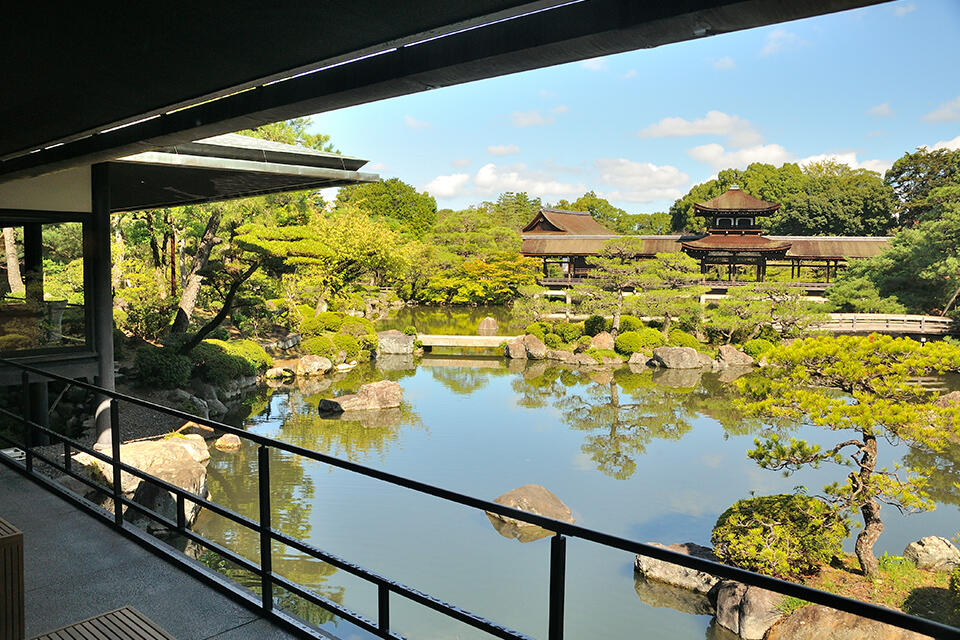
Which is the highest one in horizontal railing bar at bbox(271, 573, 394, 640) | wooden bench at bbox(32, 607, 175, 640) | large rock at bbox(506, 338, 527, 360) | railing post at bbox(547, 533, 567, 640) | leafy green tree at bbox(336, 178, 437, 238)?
leafy green tree at bbox(336, 178, 437, 238)

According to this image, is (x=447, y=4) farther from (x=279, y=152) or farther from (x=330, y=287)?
Result: (x=330, y=287)

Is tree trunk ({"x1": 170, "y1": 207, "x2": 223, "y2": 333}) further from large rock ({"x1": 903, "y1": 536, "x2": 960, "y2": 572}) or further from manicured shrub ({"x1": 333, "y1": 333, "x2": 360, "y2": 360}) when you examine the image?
large rock ({"x1": 903, "y1": 536, "x2": 960, "y2": 572})

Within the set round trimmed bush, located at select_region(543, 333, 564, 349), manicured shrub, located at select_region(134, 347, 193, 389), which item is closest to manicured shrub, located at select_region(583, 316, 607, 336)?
round trimmed bush, located at select_region(543, 333, 564, 349)

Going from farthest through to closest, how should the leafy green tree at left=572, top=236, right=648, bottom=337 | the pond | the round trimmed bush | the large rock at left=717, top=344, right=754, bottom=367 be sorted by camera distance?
the leafy green tree at left=572, top=236, right=648, bottom=337
the round trimmed bush
the large rock at left=717, top=344, right=754, bottom=367
the pond

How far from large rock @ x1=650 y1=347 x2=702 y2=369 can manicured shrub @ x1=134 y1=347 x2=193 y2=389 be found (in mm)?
11401

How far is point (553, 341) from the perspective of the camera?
62.6ft

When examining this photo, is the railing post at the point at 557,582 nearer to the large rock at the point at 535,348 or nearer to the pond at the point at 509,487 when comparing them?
the pond at the point at 509,487

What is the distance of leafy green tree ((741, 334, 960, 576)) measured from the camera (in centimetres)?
623

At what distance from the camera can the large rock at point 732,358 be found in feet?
58.5

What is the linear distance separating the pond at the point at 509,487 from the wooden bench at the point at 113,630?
413 cm

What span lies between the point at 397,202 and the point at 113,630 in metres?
42.8

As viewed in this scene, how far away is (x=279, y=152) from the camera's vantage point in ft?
16.5

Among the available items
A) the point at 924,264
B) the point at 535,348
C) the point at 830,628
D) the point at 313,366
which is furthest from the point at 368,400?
the point at 924,264

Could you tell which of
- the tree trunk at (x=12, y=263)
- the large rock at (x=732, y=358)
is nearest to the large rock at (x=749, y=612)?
the tree trunk at (x=12, y=263)
